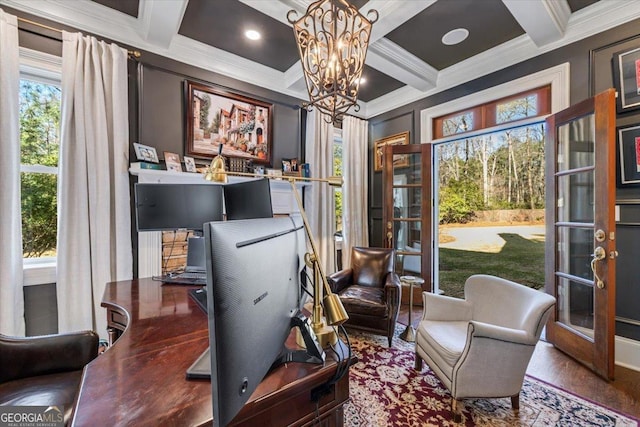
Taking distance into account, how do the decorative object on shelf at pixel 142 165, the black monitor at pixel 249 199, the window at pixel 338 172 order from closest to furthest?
1. the black monitor at pixel 249 199
2. the decorative object on shelf at pixel 142 165
3. the window at pixel 338 172

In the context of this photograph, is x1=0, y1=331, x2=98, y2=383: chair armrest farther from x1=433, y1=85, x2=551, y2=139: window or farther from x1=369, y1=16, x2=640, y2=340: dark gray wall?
x1=433, y1=85, x2=551, y2=139: window

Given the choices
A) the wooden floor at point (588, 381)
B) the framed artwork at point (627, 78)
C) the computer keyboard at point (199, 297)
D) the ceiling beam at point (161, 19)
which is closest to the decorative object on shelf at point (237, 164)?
the ceiling beam at point (161, 19)

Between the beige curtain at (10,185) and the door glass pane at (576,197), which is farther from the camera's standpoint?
the door glass pane at (576,197)

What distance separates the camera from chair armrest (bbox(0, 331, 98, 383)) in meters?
1.23

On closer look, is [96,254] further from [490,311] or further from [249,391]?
[490,311]

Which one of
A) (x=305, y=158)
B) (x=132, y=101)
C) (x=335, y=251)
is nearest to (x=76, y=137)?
(x=132, y=101)

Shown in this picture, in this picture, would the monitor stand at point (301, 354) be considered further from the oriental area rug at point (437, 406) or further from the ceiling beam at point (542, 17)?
the ceiling beam at point (542, 17)

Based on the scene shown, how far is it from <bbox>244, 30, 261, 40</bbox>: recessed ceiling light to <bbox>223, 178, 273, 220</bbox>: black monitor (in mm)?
1714

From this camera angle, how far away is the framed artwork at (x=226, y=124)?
2855 millimetres

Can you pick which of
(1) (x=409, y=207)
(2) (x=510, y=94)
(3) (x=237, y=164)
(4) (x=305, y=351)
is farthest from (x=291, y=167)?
(4) (x=305, y=351)

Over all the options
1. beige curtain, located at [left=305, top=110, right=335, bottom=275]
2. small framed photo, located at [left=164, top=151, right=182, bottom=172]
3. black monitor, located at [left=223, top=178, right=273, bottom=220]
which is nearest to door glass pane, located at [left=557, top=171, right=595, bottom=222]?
beige curtain, located at [left=305, top=110, right=335, bottom=275]

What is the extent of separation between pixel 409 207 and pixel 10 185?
4.01 metres

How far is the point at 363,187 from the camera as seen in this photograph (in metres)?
4.27

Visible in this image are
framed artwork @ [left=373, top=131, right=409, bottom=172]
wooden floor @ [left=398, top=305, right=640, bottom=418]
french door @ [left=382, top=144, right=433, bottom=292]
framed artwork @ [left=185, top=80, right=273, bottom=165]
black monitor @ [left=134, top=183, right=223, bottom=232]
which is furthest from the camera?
framed artwork @ [left=373, top=131, right=409, bottom=172]
